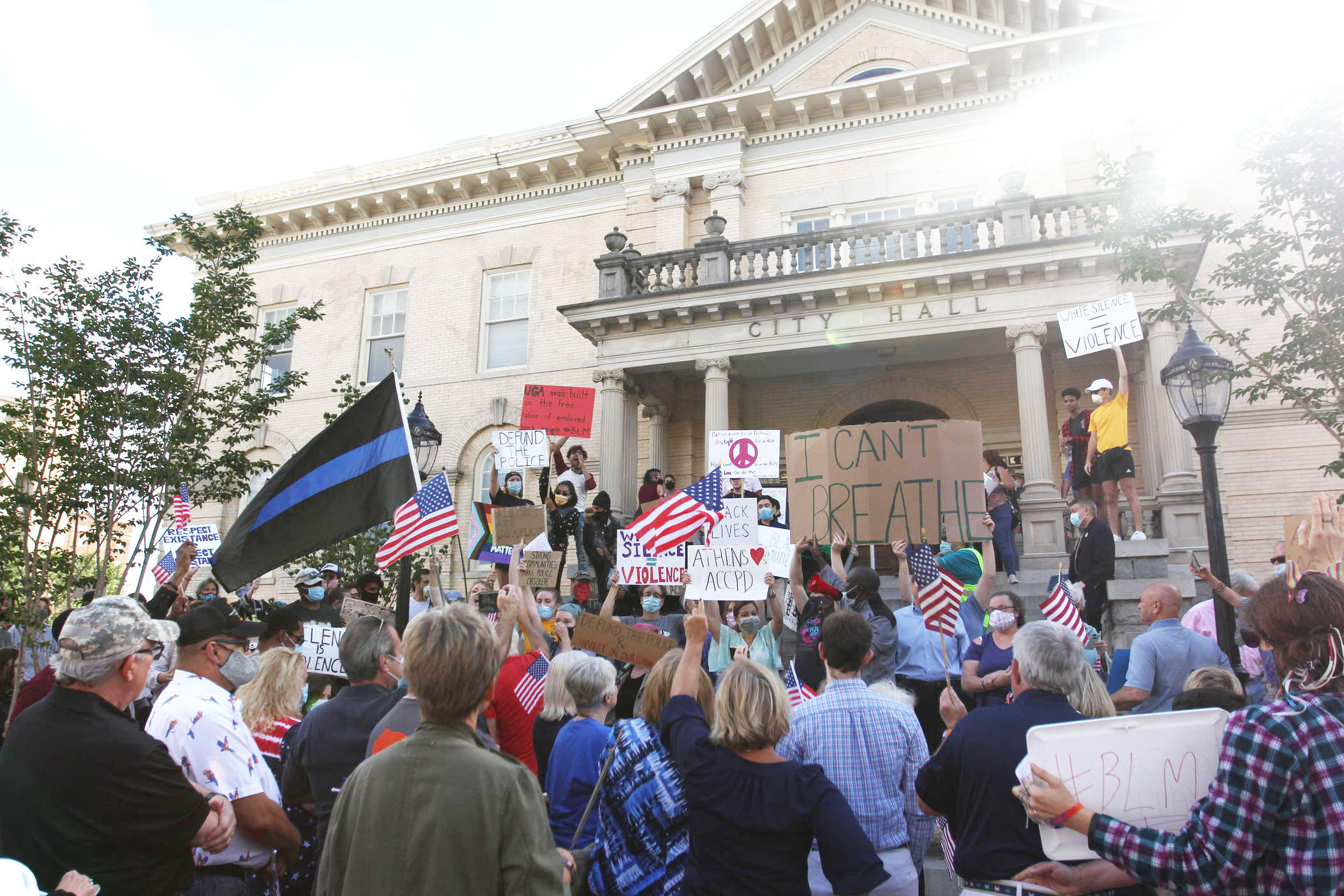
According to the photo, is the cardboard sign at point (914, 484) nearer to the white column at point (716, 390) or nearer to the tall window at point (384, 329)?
the white column at point (716, 390)

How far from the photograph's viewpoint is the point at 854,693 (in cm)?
392

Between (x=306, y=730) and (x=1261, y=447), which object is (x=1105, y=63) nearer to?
(x=1261, y=447)

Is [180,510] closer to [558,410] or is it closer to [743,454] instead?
[558,410]

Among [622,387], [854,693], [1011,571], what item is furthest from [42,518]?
[1011,571]

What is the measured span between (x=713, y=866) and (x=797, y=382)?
51.3 ft

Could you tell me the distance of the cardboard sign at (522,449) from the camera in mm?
12773

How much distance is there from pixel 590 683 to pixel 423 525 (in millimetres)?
4199

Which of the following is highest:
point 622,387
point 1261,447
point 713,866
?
point 622,387

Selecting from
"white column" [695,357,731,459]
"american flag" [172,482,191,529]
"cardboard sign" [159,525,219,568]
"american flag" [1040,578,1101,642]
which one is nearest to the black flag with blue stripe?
"american flag" [1040,578,1101,642]

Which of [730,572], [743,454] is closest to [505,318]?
[743,454]

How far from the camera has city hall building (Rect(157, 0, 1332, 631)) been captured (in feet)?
47.4

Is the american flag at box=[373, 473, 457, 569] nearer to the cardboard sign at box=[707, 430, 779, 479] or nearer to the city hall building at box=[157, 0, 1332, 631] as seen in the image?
the cardboard sign at box=[707, 430, 779, 479]

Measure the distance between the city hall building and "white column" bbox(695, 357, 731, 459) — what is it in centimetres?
6

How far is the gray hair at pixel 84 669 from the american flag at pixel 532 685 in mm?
2153
